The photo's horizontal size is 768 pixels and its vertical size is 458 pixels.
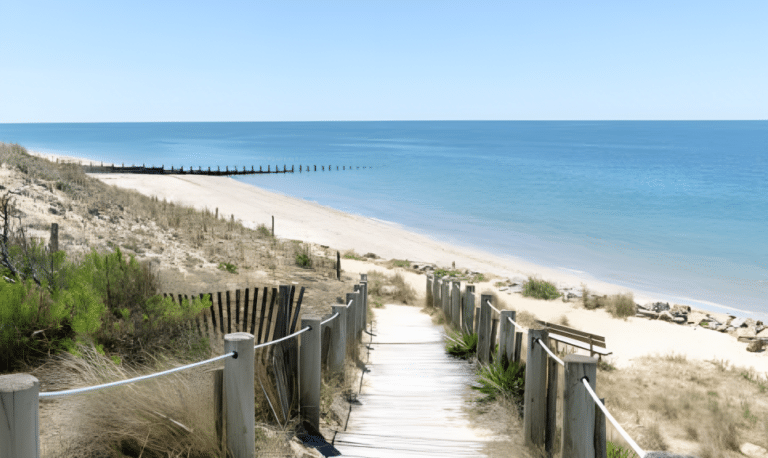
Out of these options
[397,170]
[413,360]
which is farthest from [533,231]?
[397,170]

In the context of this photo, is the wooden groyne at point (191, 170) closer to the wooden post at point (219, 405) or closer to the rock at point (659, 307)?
the rock at point (659, 307)

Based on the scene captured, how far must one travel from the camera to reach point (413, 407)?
671cm

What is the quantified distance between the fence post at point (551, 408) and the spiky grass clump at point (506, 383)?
1263mm

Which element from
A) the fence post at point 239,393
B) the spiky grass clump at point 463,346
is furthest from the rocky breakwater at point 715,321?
the fence post at point 239,393

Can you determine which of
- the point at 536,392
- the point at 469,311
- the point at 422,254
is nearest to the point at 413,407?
the point at 536,392

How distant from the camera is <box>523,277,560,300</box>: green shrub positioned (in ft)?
67.7

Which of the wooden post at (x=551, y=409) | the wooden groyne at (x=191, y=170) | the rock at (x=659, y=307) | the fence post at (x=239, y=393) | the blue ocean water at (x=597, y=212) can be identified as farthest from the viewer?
the wooden groyne at (x=191, y=170)

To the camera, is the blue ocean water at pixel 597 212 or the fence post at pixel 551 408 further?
the blue ocean water at pixel 597 212

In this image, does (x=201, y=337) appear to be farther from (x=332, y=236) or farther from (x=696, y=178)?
(x=696, y=178)

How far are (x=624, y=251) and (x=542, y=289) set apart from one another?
Answer: 16.2 m

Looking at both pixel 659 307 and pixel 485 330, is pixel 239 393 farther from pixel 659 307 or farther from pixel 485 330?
pixel 659 307

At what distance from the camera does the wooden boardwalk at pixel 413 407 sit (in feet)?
18.0

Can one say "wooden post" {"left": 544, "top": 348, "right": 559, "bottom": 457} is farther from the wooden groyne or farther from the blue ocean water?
the wooden groyne

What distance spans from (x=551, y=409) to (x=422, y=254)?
86.2 ft
